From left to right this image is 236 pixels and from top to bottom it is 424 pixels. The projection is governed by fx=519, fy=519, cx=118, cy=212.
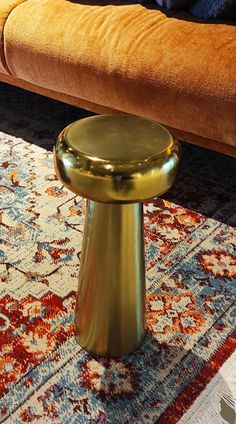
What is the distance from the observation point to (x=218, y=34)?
145cm

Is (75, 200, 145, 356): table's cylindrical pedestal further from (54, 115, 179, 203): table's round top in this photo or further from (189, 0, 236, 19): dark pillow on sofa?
(189, 0, 236, 19): dark pillow on sofa

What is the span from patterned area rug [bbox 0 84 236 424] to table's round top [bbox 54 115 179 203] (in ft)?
1.22

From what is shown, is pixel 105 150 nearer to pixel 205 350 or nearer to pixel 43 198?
pixel 205 350

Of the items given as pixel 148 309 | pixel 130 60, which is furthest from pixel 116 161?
pixel 130 60

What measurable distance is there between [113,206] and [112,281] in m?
0.15

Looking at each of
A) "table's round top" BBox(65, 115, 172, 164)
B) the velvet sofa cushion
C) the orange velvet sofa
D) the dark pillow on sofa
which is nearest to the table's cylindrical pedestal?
"table's round top" BBox(65, 115, 172, 164)

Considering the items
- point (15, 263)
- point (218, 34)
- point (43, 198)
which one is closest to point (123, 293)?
point (15, 263)

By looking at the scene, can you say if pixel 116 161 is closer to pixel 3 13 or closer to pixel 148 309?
pixel 148 309

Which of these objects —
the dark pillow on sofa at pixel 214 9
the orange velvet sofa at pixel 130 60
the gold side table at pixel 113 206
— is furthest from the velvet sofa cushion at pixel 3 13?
the gold side table at pixel 113 206

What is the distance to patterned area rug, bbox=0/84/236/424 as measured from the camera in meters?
0.97

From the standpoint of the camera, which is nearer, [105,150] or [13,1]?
[105,150]

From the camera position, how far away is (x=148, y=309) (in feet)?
3.86

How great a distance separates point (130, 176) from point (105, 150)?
0.22 feet

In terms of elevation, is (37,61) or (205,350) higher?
(37,61)
